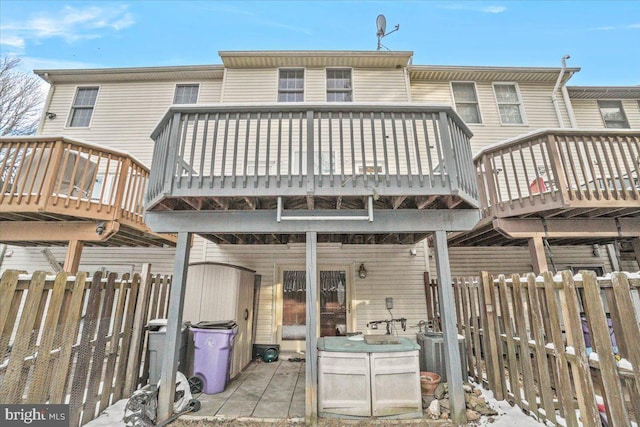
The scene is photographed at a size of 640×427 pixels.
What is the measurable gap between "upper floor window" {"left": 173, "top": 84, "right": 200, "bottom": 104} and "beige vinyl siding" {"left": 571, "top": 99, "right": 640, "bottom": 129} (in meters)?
12.4

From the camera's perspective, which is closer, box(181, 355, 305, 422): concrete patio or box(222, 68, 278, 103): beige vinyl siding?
box(181, 355, 305, 422): concrete patio

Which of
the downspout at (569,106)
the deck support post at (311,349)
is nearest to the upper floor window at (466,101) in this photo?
the downspout at (569,106)

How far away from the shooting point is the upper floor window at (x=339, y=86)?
27.2 ft

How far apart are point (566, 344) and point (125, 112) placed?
37.5 ft

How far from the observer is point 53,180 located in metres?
4.61

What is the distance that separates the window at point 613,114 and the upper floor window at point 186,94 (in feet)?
43.6

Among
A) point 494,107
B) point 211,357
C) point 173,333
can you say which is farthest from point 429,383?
point 494,107

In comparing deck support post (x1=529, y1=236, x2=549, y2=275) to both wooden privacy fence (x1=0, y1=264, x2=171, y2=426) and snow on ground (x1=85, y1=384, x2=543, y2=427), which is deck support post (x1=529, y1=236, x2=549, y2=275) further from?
wooden privacy fence (x1=0, y1=264, x2=171, y2=426)

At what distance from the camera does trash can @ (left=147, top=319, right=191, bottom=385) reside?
401 cm

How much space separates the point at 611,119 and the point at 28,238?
52.2 ft

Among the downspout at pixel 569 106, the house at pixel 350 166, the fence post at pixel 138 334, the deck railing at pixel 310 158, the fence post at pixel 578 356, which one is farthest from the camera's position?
the downspout at pixel 569 106

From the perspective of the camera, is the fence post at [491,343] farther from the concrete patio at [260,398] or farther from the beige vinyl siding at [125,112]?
the beige vinyl siding at [125,112]

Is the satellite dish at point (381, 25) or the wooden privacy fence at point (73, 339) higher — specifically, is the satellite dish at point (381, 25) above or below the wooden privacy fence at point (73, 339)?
above

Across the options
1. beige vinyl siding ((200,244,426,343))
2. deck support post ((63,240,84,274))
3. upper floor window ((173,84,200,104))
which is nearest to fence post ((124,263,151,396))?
deck support post ((63,240,84,274))
